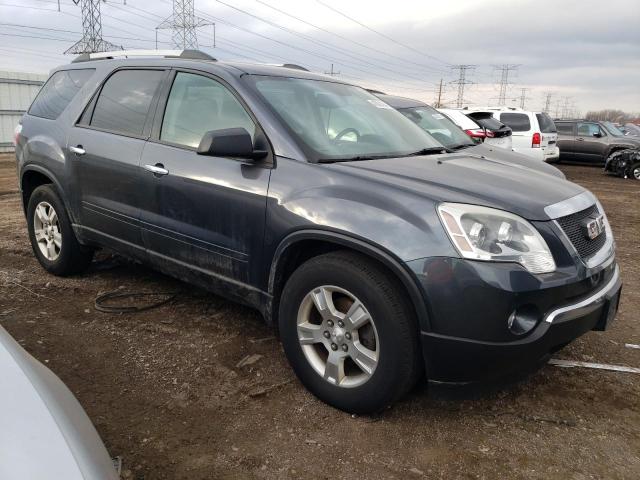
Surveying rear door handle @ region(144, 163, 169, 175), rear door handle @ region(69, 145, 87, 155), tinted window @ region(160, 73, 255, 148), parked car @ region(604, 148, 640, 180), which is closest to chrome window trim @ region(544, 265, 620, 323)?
tinted window @ region(160, 73, 255, 148)

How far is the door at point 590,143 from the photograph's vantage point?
17297mm

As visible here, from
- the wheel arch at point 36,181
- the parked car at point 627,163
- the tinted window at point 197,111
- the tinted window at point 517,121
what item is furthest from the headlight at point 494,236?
the parked car at point 627,163

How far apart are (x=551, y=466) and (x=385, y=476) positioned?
758mm

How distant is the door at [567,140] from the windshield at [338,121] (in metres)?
16.0

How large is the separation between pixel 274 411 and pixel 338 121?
178 centimetres

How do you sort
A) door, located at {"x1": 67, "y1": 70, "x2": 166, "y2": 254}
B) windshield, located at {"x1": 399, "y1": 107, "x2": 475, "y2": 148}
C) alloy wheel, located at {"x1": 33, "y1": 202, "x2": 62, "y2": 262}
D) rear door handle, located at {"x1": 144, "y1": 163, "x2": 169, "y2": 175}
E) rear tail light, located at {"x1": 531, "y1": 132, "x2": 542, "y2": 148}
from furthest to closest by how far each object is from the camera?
rear tail light, located at {"x1": 531, "y1": 132, "x2": 542, "y2": 148} → windshield, located at {"x1": 399, "y1": 107, "x2": 475, "y2": 148} → alloy wheel, located at {"x1": 33, "y1": 202, "x2": 62, "y2": 262} → door, located at {"x1": 67, "y1": 70, "x2": 166, "y2": 254} → rear door handle, located at {"x1": 144, "y1": 163, "x2": 169, "y2": 175}

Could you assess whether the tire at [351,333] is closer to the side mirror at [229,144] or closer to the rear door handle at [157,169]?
the side mirror at [229,144]

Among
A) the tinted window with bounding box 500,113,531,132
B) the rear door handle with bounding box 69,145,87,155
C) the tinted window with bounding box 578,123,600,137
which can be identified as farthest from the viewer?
the tinted window with bounding box 578,123,600,137

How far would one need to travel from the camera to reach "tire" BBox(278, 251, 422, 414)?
2.45 meters

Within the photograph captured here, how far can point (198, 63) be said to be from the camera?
11.4ft

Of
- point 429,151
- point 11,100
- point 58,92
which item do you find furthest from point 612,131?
point 11,100

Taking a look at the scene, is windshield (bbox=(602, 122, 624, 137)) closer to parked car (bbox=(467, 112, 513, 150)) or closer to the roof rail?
parked car (bbox=(467, 112, 513, 150))

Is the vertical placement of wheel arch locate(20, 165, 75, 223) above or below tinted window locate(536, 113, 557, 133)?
below

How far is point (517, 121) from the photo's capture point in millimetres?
14320
